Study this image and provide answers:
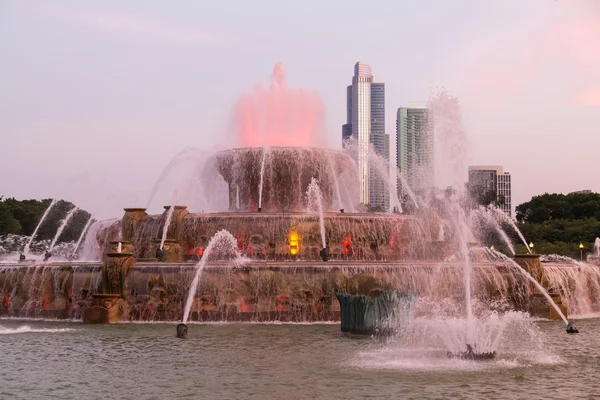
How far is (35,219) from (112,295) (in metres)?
88.8

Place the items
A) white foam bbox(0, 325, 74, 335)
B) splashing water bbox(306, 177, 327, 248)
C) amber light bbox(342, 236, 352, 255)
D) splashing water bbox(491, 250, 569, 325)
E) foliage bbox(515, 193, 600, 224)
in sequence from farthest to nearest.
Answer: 1. foliage bbox(515, 193, 600, 224)
2. splashing water bbox(306, 177, 327, 248)
3. amber light bbox(342, 236, 352, 255)
4. splashing water bbox(491, 250, 569, 325)
5. white foam bbox(0, 325, 74, 335)

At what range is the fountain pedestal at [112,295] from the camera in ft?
80.3

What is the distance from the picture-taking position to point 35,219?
108312 millimetres

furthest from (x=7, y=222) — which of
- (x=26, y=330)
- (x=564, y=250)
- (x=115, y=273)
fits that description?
(x=26, y=330)

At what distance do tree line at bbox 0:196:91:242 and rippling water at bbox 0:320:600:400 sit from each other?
269 feet

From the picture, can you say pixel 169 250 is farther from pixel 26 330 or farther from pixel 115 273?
pixel 26 330

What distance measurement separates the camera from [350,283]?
2498cm

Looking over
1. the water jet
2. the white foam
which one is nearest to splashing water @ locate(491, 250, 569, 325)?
the water jet

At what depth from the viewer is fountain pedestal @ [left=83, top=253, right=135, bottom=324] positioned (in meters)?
24.5

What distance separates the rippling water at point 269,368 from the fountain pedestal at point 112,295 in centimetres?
307

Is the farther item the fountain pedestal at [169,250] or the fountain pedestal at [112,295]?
the fountain pedestal at [169,250]

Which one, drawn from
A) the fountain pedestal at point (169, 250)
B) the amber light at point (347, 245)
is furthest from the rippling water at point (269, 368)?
the amber light at point (347, 245)

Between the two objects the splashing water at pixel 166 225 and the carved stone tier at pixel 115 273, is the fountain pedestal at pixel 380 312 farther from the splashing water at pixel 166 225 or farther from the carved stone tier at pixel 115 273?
the splashing water at pixel 166 225

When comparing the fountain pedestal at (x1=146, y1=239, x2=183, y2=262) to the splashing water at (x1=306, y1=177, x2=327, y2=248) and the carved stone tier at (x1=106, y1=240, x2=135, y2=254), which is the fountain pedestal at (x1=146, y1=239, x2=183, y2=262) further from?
the splashing water at (x1=306, y1=177, x2=327, y2=248)
